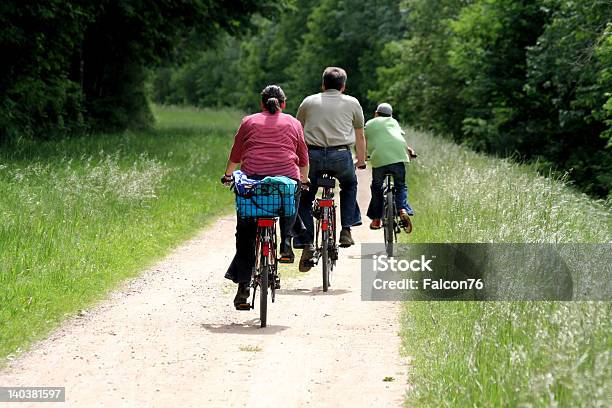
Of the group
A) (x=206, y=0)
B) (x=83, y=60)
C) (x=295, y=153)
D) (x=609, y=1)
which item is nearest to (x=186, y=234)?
(x=295, y=153)

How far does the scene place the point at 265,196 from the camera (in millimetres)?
8211

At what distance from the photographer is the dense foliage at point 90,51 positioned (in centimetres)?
2273

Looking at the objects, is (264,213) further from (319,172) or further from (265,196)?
(319,172)

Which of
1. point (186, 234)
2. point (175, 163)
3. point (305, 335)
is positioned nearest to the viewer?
point (305, 335)

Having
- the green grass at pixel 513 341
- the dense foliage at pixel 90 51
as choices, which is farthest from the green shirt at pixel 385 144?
the dense foliage at pixel 90 51

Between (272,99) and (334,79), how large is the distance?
1938mm

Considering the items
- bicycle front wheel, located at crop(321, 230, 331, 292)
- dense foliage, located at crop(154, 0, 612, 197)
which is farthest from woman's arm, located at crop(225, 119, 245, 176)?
dense foliage, located at crop(154, 0, 612, 197)

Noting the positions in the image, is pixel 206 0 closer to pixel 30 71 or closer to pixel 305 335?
pixel 30 71

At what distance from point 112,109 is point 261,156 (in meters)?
25.2

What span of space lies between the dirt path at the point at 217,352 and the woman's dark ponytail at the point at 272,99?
1.78m

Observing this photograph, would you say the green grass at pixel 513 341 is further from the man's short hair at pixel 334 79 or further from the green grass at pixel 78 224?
the green grass at pixel 78 224

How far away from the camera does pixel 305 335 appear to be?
805cm

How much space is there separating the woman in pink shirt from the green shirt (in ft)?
11.3

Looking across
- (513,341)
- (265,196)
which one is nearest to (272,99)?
(265,196)
